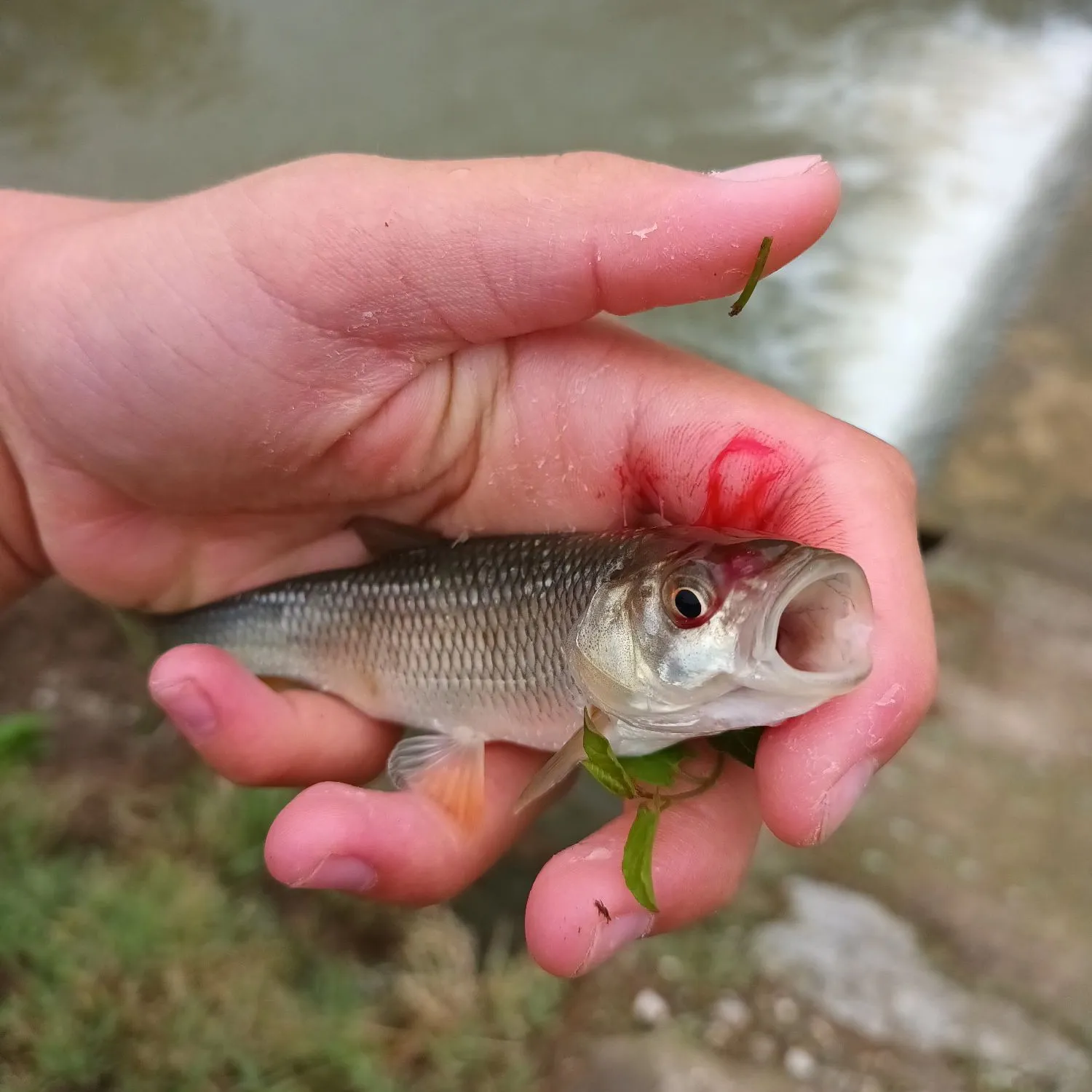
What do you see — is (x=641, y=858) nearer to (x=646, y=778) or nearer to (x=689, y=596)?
(x=646, y=778)

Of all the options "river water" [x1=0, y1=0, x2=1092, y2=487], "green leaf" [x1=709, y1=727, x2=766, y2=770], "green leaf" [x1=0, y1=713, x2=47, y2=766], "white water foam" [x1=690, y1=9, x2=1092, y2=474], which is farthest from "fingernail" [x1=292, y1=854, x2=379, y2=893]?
"river water" [x1=0, y1=0, x2=1092, y2=487]

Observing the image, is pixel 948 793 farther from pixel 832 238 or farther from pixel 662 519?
pixel 832 238

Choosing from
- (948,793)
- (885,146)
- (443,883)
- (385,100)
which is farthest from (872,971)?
(385,100)

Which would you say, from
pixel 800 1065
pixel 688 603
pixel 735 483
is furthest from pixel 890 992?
pixel 688 603

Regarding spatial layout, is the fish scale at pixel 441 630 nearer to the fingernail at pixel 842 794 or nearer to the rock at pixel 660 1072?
the fingernail at pixel 842 794

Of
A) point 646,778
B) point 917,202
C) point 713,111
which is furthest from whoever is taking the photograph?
point 713,111

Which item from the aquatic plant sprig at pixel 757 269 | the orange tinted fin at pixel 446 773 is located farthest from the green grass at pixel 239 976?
the aquatic plant sprig at pixel 757 269

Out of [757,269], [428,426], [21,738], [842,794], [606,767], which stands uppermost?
[757,269]
